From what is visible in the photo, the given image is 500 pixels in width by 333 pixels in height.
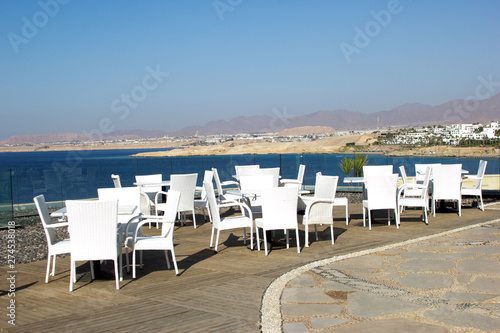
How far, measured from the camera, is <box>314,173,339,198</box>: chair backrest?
6.99m

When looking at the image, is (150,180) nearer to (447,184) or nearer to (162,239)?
(162,239)

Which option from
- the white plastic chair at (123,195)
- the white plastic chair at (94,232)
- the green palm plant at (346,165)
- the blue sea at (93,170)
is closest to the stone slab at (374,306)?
the white plastic chair at (94,232)

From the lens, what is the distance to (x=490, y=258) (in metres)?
5.53

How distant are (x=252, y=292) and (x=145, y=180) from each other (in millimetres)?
6441

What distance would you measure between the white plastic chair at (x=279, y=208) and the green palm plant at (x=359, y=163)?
433 inches

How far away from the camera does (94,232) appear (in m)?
4.81

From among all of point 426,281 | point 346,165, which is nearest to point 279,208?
point 426,281

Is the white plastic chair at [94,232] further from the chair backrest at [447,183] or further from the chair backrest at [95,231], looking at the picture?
the chair backrest at [447,183]

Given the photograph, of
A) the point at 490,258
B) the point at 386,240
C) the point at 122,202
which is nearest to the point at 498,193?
the point at 386,240

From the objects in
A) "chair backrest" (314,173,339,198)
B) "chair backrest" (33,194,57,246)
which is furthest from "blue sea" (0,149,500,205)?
"chair backrest" (314,173,339,198)

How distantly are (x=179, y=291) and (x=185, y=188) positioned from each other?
407 centimetres

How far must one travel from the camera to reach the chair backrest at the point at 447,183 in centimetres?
909

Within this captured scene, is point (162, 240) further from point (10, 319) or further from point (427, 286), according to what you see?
point (427, 286)

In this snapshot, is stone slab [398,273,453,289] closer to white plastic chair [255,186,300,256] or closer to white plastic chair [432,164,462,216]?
white plastic chair [255,186,300,256]
